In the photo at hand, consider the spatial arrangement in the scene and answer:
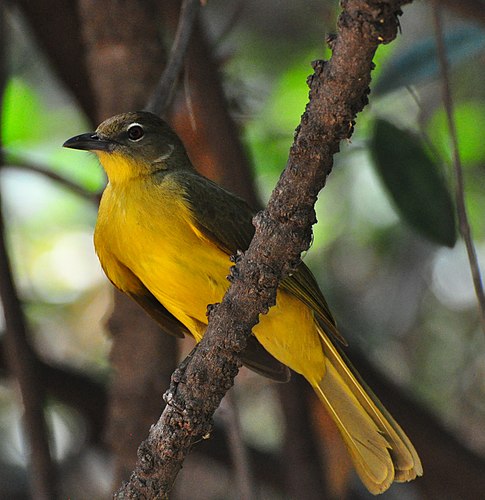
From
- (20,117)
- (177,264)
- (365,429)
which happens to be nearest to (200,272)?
(177,264)

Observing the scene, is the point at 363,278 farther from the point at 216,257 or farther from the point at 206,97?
the point at 216,257

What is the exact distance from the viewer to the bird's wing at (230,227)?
3.07 meters

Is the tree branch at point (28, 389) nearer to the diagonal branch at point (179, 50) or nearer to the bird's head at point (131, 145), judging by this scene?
the bird's head at point (131, 145)

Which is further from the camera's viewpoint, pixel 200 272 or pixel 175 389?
pixel 200 272

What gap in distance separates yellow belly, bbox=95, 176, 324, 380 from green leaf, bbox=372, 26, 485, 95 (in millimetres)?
929

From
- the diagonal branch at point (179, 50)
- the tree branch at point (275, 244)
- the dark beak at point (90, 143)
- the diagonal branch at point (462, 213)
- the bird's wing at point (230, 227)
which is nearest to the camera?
the tree branch at point (275, 244)

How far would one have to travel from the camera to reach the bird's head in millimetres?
3467

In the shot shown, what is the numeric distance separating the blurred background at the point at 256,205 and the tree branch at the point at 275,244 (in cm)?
86

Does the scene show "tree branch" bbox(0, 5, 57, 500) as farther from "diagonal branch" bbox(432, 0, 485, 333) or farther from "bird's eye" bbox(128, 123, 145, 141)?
"diagonal branch" bbox(432, 0, 485, 333)

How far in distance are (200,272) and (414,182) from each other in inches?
36.2

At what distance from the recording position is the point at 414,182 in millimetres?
3537

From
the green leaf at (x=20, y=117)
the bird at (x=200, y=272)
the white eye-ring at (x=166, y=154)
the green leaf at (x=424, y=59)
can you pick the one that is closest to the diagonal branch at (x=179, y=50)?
the bird at (x=200, y=272)

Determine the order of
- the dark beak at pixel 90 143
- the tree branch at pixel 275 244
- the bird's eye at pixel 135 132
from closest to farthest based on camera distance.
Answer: the tree branch at pixel 275 244
the dark beak at pixel 90 143
the bird's eye at pixel 135 132

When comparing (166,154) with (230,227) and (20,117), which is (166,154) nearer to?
(230,227)
